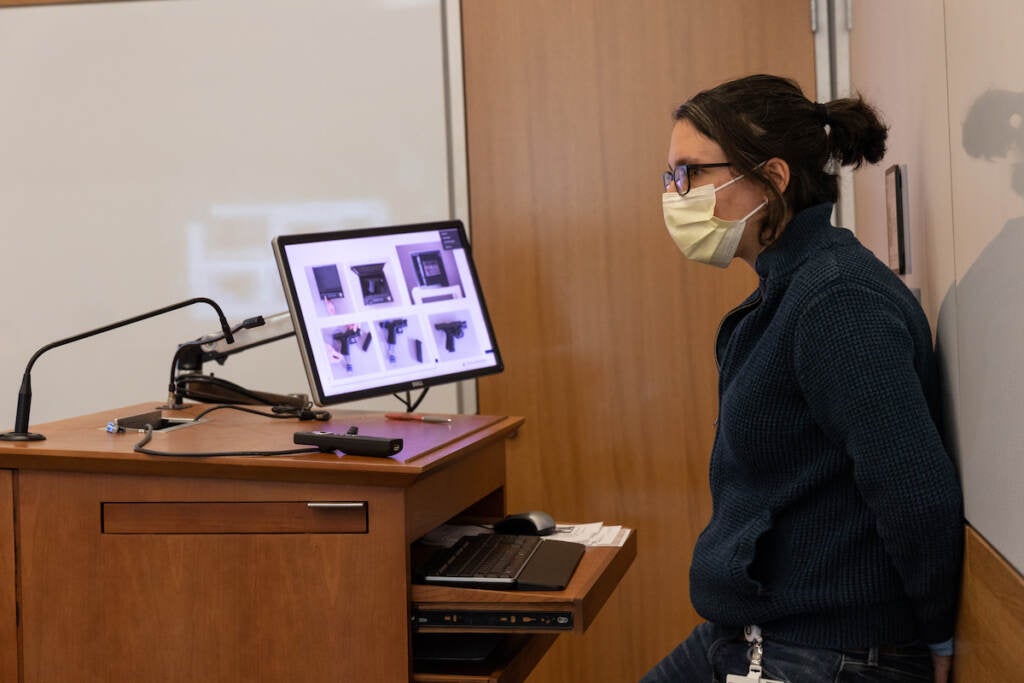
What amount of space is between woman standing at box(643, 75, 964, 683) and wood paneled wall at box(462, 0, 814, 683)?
1.33 m

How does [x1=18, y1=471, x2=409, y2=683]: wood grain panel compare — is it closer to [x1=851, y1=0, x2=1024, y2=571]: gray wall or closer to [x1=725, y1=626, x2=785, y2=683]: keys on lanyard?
[x1=725, y1=626, x2=785, y2=683]: keys on lanyard

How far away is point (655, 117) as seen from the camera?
296 centimetres

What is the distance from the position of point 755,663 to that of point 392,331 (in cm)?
98

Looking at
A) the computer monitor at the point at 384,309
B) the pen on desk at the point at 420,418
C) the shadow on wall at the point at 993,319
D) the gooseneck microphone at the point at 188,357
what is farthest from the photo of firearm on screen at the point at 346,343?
the shadow on wall at the point at 993,319

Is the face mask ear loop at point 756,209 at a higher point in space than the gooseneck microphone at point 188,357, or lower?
higher

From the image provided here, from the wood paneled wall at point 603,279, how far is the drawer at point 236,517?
139 centimetres

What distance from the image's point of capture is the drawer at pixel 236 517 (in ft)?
5.50

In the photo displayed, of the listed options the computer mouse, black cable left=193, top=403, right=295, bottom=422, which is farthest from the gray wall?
black cable left=193, top=403, right=295, bottom=422

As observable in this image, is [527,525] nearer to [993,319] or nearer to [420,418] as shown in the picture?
[420,418]

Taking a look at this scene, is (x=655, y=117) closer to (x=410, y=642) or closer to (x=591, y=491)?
(x=591, y=491)

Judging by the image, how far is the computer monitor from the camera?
2.05 meters

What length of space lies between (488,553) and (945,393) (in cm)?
76

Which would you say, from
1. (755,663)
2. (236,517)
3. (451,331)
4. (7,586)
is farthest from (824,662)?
(7,586)

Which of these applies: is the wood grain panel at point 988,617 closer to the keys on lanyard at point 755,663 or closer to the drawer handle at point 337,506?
the keys on lanyard at point 755,663
